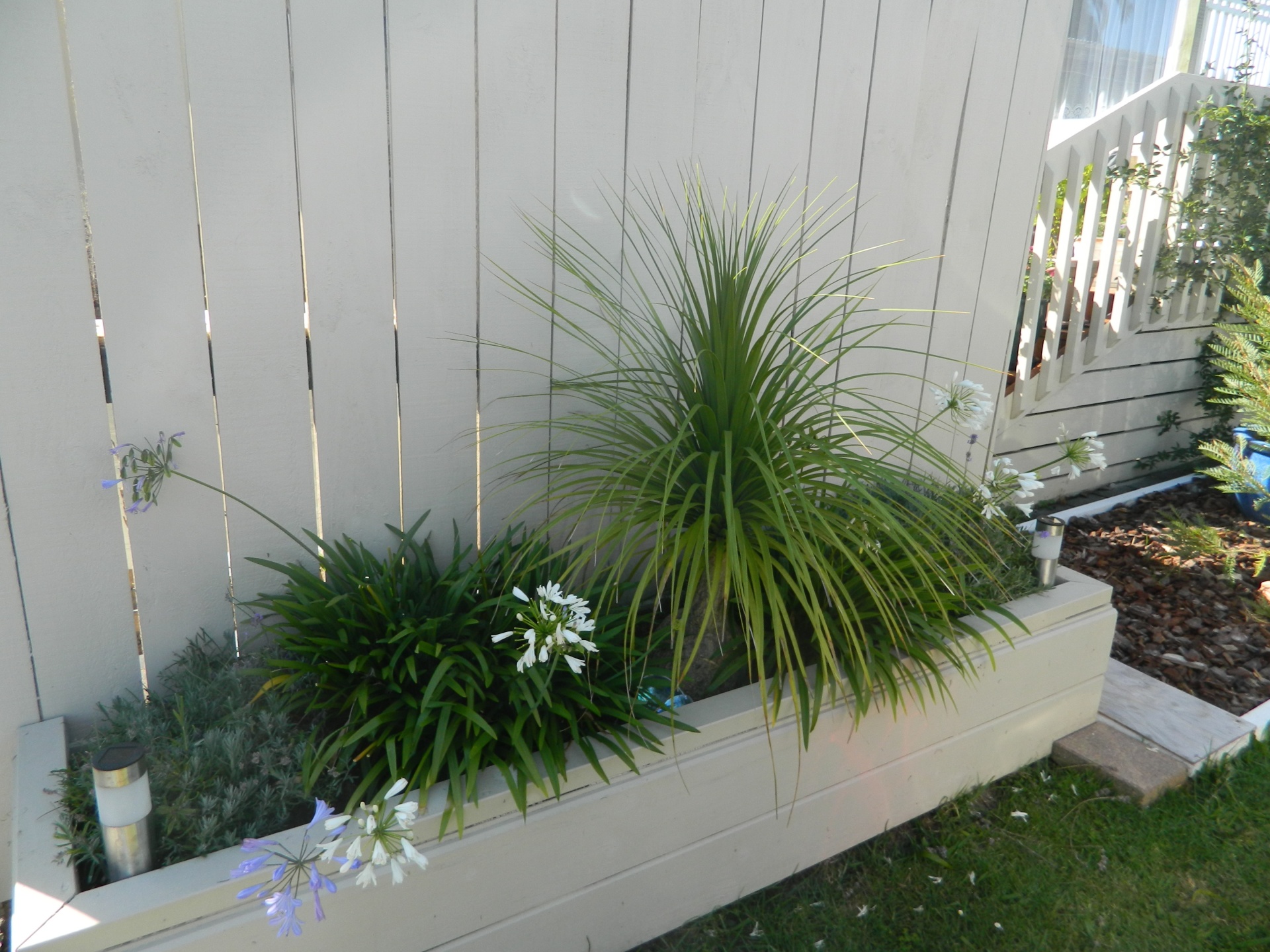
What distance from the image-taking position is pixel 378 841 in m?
1.16

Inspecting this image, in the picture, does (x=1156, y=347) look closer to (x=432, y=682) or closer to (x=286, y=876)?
(x=432, y=682)

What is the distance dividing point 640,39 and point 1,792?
6.22 ft

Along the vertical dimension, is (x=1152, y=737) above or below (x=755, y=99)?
below

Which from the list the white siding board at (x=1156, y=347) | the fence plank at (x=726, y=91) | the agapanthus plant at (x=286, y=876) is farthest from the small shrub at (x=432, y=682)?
the white siding board at (x=1156, y=347)

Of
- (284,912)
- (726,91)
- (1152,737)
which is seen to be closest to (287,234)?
(726,91)

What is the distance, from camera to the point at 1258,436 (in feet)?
12.6

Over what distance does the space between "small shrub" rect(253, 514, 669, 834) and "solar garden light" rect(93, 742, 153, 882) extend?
23 cm

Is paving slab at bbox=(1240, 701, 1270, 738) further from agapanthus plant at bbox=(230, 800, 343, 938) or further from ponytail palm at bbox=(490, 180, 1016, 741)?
agapanthus plant at bbox=(230, 800, 343, 938)

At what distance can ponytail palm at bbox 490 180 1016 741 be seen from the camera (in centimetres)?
147

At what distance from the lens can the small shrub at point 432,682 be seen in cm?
136

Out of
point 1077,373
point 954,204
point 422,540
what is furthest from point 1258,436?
point 422,540

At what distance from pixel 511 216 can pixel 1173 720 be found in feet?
7.28

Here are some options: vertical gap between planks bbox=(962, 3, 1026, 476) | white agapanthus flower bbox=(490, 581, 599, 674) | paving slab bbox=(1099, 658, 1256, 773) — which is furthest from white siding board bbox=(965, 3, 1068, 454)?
white agapanthus flower bbox=(490, 581, 599, 674)

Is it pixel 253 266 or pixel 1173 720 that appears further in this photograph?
pixel 1173 720
